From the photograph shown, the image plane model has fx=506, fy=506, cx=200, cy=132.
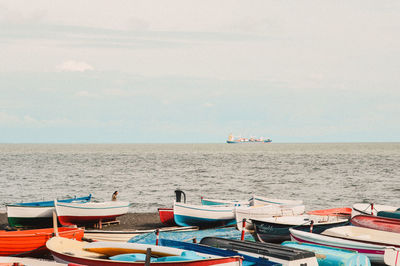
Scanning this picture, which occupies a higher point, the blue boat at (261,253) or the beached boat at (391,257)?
the blue boat at (261,253)

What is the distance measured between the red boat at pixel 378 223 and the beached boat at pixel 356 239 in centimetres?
71

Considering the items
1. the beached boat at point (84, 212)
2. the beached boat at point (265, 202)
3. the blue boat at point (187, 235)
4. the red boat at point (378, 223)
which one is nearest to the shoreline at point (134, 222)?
the beached boat at point (84, 212)

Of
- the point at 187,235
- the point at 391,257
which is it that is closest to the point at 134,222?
the point at 187,235

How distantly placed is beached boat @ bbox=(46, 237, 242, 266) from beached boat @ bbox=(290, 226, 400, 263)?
4.68m

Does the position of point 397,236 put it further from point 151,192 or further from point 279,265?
point 151,192

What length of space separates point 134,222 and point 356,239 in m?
12.6

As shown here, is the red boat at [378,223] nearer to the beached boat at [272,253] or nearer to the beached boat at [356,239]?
the beached boat at [356,239]

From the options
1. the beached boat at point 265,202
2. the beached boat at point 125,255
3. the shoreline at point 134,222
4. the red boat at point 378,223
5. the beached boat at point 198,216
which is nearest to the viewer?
the beached boat at point 125,255

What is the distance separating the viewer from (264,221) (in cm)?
1708

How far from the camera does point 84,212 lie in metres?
20.9

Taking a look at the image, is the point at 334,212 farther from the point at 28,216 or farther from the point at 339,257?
the point at 28,216

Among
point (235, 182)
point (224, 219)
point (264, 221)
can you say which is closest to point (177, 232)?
point (264, 221)

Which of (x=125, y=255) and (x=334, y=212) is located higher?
(x=125, y=255)

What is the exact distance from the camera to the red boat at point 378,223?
55.1 feet
